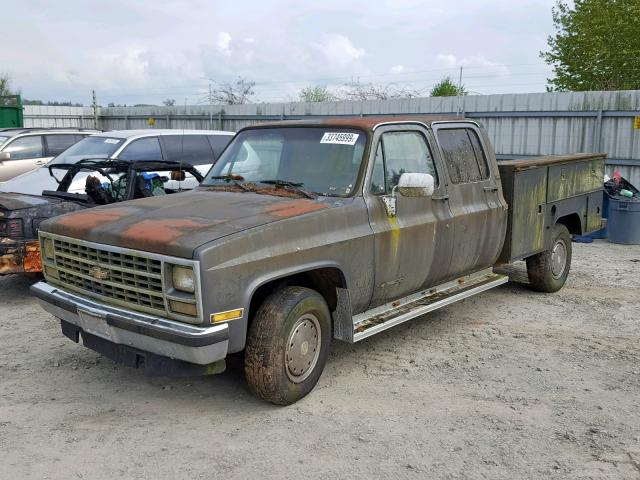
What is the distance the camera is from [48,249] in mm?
4875

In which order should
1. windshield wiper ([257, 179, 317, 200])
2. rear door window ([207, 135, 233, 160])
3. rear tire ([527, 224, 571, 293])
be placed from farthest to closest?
rear door window ([207, 135, 233, 160])
rear tire ([527, 224, 571, 293])
windshield wiper ([257, 179, 317, 200])

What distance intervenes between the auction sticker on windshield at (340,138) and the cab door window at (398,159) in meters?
0.21

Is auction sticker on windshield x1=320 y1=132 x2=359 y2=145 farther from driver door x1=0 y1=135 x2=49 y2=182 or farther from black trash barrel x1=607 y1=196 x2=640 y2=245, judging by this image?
driver door x1=0 y1=135 x2=49 y2=182

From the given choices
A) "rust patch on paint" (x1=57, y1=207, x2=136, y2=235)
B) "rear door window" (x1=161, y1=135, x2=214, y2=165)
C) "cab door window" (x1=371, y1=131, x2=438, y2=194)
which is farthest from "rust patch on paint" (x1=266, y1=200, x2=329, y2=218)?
"rear door window" (x1=161, y1=135, x2=214, y2=165)

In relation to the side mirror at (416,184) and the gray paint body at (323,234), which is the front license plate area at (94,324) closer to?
the gray paint body at (323,234)

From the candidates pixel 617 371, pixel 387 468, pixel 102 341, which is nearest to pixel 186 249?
pixel 102 341

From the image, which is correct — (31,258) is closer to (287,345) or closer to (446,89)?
(287,345)

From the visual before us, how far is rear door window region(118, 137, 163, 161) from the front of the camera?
30.8 ft

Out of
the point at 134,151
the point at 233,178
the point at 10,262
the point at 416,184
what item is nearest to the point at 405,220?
the point at 416,184

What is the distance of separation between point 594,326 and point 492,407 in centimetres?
245

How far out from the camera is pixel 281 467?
12.1ft

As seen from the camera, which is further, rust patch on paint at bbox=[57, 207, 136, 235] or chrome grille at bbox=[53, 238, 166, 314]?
rust patch on paint at bbox=[57, 207, 136, 235]

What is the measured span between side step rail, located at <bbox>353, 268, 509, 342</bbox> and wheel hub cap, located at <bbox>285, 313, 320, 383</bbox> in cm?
35

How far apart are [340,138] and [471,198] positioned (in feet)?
5.03
